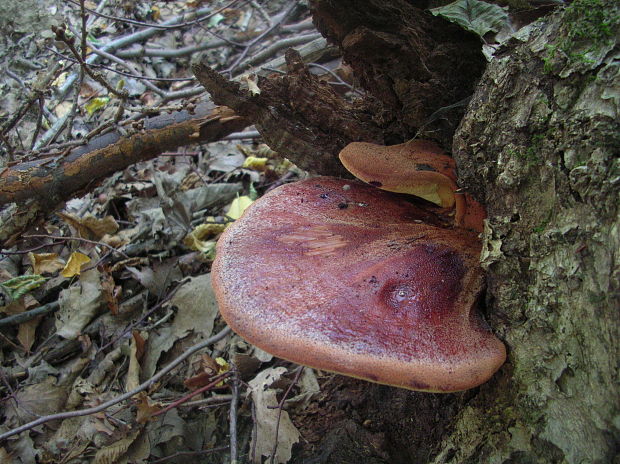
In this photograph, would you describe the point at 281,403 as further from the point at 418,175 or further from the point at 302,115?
the point at 302,115

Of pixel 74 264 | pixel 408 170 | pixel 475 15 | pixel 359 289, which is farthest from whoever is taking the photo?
pixel 74 264

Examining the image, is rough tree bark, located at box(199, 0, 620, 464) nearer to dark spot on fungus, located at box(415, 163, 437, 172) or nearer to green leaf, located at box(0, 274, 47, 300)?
dark spot on fungus, located at box(415, 163, 437, 172)

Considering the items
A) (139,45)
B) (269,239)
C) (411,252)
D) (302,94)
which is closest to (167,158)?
(139,45)

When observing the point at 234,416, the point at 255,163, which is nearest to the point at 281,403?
the point at 234,416

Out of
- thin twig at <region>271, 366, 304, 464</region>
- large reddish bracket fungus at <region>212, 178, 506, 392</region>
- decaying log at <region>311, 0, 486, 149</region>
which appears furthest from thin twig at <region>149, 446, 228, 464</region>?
decaying log at <region>311, 0, 486, 149</region>

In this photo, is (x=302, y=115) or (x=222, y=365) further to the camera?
(x=222, y=365)

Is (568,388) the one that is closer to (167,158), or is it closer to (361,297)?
(361,297)

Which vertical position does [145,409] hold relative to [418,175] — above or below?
below
